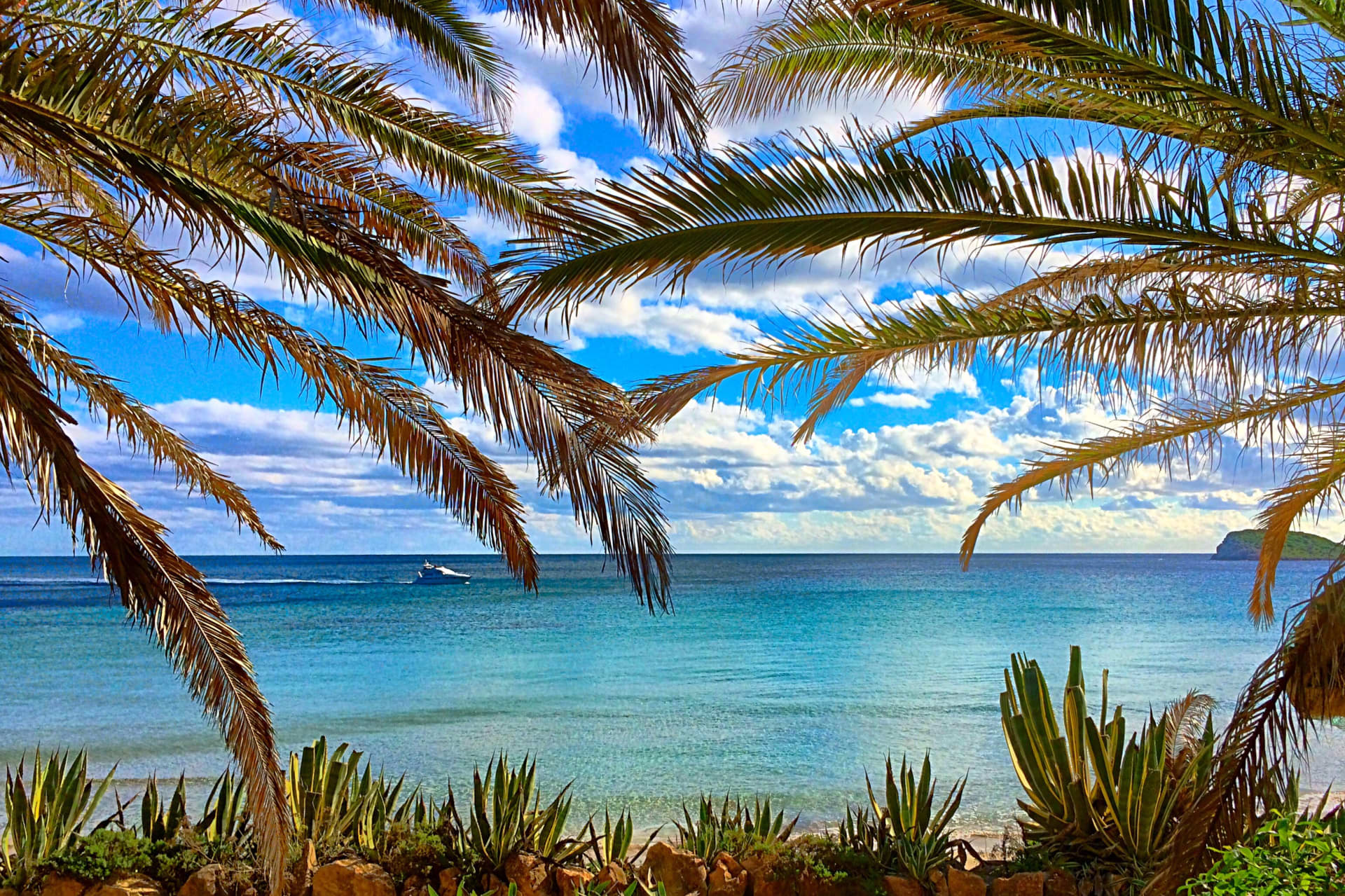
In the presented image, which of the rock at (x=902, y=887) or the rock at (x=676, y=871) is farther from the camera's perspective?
the rock at (x=676, y=871)

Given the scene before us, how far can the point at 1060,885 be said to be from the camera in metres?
4.33

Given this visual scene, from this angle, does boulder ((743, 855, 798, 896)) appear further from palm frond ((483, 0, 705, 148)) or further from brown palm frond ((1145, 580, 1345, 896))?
palm frond ((483, 0, 705, 148))

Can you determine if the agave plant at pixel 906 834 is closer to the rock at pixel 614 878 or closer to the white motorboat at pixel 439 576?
the rock at pixel 614 878

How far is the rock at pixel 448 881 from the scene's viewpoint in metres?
4.49

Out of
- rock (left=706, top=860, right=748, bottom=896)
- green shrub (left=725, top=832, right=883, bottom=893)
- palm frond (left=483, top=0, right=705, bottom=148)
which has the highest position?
palm frond (left=483, top=0, right=705, bottom=148)

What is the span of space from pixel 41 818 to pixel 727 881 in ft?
→ 11.2

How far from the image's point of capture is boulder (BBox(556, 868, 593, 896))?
4.50 metres

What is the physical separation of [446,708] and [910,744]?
7225 millimetres

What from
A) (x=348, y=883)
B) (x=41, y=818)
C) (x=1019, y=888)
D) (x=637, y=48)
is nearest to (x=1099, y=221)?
(x=637, y=48)

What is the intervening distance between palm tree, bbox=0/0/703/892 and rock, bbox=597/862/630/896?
1518mm

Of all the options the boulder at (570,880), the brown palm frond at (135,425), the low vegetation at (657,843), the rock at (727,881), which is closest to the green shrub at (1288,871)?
the low vegetation at (657,843)

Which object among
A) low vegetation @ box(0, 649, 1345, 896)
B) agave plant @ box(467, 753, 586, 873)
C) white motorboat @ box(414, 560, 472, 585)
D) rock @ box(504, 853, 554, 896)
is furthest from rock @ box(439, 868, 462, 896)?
white motorboat @ box(414, 560, 472, 585)

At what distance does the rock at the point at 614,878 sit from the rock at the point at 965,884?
1517mm

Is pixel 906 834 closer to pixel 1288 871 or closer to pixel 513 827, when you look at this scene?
pixel 513 827
